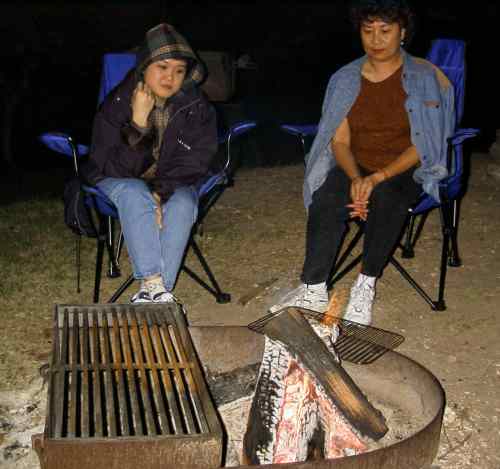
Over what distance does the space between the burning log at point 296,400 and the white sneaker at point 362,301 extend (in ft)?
3.36

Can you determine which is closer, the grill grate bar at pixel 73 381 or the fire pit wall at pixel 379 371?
the grill grate bar at pixel 73 381

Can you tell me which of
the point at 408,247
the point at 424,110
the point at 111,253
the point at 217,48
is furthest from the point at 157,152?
the point at 217,48

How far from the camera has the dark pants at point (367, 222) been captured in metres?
3.29

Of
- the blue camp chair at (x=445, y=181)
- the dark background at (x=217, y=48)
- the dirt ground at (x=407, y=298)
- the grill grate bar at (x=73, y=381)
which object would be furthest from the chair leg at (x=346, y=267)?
the dark background at (x=217, y=48)

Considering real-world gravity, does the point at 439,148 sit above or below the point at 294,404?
above

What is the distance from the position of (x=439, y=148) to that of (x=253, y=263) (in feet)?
4.32

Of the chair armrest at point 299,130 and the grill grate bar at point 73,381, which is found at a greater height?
the chair armrest at point 299,130

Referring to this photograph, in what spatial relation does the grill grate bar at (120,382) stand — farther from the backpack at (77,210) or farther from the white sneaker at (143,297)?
the backpack at (77,210)

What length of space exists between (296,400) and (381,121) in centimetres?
165

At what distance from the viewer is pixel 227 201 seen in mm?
5250

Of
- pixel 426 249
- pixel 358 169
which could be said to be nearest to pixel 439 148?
pixel 358 169

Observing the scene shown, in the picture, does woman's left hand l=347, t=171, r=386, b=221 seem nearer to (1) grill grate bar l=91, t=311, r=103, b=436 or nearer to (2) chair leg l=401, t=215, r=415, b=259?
(2) chair leg l=401, t=215, r=415, b=259

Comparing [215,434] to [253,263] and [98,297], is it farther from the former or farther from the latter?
[253,263]

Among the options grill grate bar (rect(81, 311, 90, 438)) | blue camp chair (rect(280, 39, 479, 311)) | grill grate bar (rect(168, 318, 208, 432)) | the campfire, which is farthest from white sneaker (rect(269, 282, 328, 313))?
grill grate bar (rect(81, 311, 90, 438))
